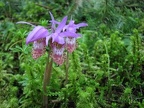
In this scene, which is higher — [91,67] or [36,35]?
[36,35]

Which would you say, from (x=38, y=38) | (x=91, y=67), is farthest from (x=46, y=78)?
(x=91, y=67)

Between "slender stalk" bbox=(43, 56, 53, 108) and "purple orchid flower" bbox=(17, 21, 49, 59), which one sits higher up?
"purple orchid flower" bbox=(17, 21, 49, 59)

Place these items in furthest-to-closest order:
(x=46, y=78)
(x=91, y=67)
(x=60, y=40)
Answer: (x=91, y=67) → (x=46, y=78) → (x=60, y=40)

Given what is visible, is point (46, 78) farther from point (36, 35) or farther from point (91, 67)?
point (91, 67)

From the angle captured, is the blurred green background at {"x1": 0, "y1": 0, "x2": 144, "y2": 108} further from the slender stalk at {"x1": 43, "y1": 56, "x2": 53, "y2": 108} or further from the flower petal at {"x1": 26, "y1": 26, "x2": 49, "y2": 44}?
the flower petal at {"x1": 26, "y1": 26, "x2": 49, "y2": 44}

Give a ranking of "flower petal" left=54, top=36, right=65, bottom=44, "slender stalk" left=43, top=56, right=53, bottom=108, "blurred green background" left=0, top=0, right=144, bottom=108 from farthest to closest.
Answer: "blurred green background" left=0, top=0, right=144, bottom=108, "slender stalk" left=43, top=56, right=53, bottom=108, "flower petal" left=54, top=36, right=65, bottom=44

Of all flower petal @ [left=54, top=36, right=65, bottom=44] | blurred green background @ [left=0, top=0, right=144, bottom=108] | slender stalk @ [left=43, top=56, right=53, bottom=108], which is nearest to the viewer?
flower petal @ [left=54, top=36, right=65, bottom=44]

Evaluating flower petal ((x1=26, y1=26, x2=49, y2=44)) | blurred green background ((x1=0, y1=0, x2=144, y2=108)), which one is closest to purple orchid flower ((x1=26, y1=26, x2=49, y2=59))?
flower petal ((x1=26, y1=26, x2=49, y2=44))

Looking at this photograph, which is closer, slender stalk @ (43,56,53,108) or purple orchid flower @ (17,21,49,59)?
purple orchid flower @ (17,21,49,59)
